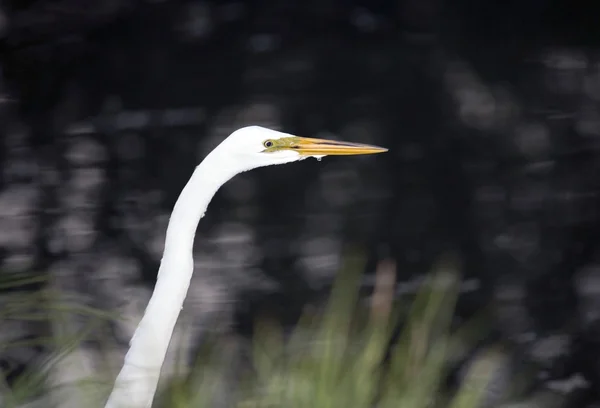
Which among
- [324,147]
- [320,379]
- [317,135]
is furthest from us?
[317,135]

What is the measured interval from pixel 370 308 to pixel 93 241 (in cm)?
70

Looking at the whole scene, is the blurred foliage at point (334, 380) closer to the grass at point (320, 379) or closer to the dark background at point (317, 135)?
the grass at point (320, 379)

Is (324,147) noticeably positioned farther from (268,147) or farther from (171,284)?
(171,284)

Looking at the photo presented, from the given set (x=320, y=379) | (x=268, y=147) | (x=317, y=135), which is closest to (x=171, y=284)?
(x=268, y=147)

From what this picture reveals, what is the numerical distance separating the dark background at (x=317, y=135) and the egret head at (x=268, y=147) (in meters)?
0.36

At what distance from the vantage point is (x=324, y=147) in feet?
4.56

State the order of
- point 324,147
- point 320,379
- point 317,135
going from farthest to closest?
point 317,135 < point 324,147 < point 320,379

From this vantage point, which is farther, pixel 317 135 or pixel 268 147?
pixel 317 135

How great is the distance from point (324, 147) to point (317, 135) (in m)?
0.37

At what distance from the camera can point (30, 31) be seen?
5.50ft

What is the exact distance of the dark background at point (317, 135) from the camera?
1.69m

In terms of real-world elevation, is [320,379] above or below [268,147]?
below

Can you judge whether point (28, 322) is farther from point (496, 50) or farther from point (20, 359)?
point (496, 50)

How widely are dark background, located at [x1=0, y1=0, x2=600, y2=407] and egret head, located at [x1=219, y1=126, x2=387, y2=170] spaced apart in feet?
1.19
